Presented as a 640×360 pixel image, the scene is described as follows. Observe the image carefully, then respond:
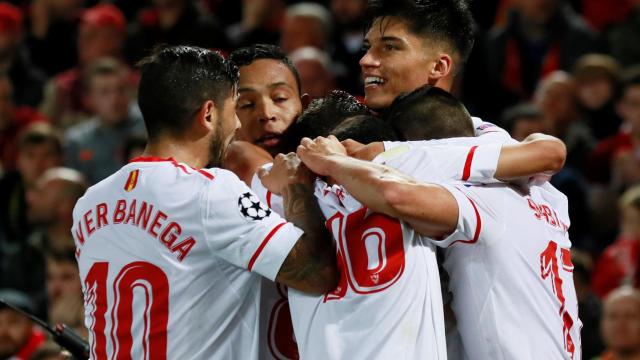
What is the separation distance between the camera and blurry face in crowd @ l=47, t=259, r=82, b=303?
8148 millimetres

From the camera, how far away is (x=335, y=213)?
4.19 m

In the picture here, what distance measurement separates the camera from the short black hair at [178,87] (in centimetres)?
431

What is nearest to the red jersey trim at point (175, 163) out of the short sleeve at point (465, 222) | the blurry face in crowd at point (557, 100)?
the short sleeve at point (465, 222)

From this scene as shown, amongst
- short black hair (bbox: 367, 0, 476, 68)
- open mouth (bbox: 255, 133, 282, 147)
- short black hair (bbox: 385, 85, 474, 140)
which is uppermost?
short black hair (bbox: 367, 0, 476, 68)

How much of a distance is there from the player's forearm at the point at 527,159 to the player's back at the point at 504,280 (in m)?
0.11

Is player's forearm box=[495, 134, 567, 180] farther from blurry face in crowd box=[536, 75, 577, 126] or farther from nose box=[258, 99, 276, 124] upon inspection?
blurry face in crowd box=[536, 75, 577, 126]

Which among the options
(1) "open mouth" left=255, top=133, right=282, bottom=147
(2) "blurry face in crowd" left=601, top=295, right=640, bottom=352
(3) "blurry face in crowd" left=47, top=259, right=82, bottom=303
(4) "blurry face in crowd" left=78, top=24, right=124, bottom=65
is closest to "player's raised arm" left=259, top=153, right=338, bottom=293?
(1) "open mouth" left=255, top=133, right=282, bottom=147

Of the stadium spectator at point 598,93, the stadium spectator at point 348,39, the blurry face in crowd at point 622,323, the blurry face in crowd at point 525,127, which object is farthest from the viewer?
the stadium spectator at point 348,39

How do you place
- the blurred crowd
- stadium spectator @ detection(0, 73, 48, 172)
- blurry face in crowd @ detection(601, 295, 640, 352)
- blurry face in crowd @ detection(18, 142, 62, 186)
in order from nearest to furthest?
blurry face in crowd @ detection(601, 295, 640, 352) < the blurred crowd < blurry face in crowd @ detection(18, 142, 62, 186) < stadium spectator @ detection(0, 73, 48, 172)

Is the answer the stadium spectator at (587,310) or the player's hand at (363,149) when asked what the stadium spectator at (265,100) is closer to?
the player's hand at (363,149)

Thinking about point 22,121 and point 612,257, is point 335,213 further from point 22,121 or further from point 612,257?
point 22,121

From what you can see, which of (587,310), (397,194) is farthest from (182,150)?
(587,310)

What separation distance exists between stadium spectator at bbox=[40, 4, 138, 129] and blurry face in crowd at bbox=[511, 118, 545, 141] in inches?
138

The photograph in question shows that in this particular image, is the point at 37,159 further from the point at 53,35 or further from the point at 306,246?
the point at 306,246
